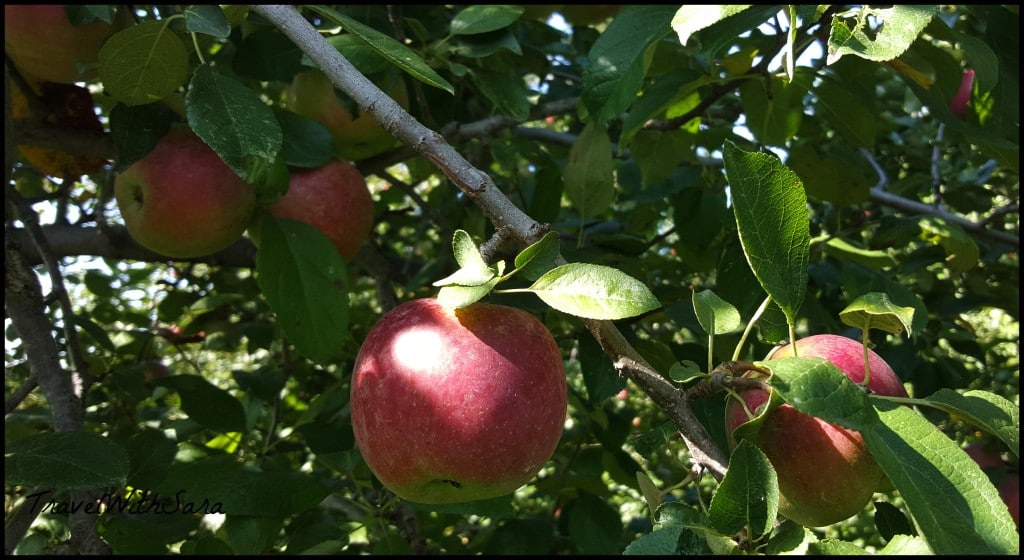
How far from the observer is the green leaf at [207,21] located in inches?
36.7

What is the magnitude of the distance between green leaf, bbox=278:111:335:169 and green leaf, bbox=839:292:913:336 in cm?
85

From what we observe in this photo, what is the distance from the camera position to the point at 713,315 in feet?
2.61

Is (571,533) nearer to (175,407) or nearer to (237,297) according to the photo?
(237,297)

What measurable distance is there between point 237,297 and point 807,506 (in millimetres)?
1537

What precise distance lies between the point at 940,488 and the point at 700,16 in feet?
1.86

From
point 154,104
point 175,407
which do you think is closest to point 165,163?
point 154,104

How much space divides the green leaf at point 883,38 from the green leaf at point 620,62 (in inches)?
10.9

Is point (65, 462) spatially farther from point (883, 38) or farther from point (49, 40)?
point (883, 38)

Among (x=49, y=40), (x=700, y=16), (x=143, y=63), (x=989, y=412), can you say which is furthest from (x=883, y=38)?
(x=49, y=40)

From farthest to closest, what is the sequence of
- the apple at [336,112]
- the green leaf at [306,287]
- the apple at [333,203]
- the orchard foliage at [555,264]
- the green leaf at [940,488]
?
the apple at [336,112]
the apple at [333,203]
the green leaf at [306,287]
the orchard foliage at [555,264]
the green leaf at [940,488]

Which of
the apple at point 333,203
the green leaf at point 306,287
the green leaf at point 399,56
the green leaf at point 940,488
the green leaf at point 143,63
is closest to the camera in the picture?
the green leaf at point 940,488

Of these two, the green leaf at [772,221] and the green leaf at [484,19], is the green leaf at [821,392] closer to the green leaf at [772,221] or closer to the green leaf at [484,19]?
the green leaf at [772,221]

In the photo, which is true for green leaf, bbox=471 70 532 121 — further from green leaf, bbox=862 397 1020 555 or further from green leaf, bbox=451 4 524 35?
green leaf, bbox=862 397 1020 555

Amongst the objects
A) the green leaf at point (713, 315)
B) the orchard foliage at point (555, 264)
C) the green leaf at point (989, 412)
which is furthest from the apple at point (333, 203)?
the green leaf at point (989, 412)
